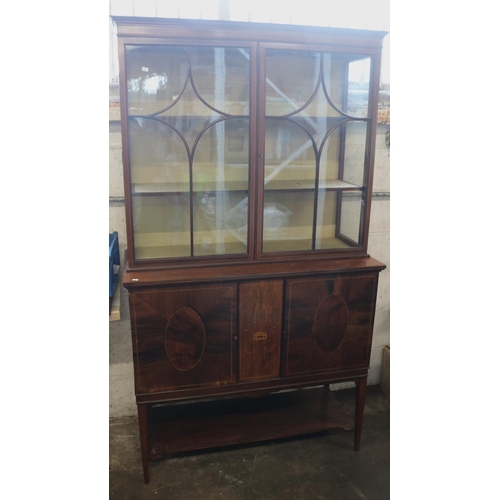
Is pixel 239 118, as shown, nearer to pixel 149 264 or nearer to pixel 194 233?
pixel 194 233

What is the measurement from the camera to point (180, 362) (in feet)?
5.36

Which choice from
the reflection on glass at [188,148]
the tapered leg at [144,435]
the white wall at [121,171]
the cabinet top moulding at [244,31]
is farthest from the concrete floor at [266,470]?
the cabinet top moulding at [244,31]

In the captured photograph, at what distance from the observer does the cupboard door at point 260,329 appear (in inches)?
64.2

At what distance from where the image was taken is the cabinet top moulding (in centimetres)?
141

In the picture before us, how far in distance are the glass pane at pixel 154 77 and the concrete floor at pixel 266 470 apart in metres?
1.38

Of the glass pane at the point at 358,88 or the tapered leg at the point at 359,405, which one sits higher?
the glass pane at the point at 358,88

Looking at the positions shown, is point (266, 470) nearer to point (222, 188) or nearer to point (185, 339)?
point (185, 339)

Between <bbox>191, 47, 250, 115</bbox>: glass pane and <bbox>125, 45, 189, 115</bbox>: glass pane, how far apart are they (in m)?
0.05

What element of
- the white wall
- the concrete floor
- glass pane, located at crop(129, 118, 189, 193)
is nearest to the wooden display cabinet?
glass pane, located at crop(129, 118, 189, 193)

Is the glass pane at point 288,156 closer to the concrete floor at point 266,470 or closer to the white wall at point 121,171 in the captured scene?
the white wall at point 121,171

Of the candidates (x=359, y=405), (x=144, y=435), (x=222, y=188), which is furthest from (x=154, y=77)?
(x=359, y=405)

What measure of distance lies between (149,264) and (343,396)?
1.29 metres

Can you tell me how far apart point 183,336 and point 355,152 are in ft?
3.13

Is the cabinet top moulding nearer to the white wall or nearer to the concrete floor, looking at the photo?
the white wall
